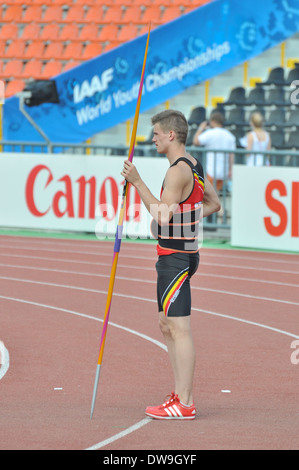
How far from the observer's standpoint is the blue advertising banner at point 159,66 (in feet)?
63.2

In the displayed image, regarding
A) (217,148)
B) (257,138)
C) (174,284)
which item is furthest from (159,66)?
(174,284)

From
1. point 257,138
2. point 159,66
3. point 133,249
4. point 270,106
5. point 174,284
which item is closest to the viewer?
point 174,284

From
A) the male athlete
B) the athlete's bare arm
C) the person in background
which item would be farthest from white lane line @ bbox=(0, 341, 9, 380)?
the person in background

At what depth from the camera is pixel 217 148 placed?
51.8ft

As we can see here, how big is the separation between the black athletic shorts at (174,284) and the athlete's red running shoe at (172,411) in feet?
1.78

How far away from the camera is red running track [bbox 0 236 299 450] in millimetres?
5867

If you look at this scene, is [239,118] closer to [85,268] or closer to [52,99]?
[52,99]

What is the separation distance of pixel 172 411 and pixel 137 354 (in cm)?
204

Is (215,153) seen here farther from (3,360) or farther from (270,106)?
(3,360)

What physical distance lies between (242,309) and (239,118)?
9290 millimetres

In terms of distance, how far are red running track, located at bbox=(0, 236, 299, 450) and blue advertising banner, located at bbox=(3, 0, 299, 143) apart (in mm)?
6059

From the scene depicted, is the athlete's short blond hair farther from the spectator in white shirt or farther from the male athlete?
the spectator in white shirt

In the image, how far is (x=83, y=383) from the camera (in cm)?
713

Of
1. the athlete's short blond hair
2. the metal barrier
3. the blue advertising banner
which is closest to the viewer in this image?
the athlete's short blond hair
